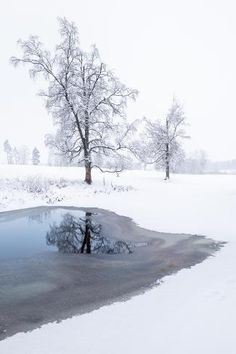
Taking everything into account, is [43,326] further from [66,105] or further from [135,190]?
[66,105]

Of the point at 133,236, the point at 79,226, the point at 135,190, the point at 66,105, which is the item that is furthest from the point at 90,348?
the point at 66,105

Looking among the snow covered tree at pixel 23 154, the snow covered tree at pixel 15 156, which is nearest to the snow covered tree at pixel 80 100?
the snow covered tree at pixel 15 156

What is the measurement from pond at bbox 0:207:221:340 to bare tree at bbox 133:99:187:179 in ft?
70.9

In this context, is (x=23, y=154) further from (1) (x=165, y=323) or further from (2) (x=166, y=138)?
(1) (x=165, y=323)

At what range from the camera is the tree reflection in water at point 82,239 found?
10.4 m

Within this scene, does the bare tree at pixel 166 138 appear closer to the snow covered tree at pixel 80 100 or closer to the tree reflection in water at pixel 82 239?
the snow covered tree at pixel 80 100

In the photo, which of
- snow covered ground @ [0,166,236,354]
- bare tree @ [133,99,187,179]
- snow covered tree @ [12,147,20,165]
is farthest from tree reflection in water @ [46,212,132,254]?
snow covered tree @ [12,147,20,165]

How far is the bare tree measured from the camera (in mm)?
35406

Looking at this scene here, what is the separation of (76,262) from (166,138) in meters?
28.2

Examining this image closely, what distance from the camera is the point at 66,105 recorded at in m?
24.5

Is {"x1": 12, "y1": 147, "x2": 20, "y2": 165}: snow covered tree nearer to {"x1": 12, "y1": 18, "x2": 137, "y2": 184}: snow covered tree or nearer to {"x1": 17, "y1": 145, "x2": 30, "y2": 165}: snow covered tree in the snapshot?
{"x1": 17, "y1": 145, "x2": 30, "y2": 165}: snow covered tree

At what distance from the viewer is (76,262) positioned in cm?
896

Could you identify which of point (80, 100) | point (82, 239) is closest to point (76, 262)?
point (82, 239)

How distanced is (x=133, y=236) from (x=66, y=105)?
1527cm
